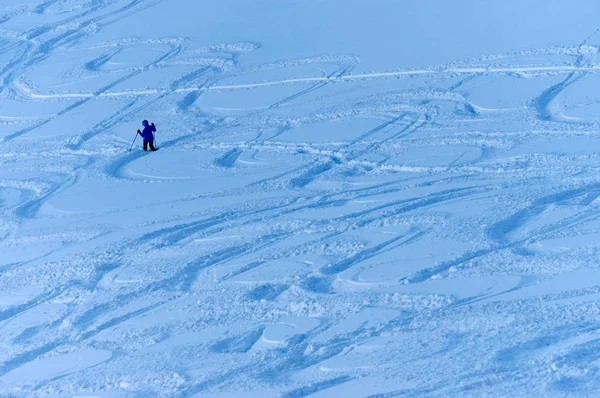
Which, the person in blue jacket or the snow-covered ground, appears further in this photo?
the person in blue jacket

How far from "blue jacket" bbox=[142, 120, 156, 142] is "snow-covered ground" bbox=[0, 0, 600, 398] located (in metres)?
0.20

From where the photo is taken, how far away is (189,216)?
834cm

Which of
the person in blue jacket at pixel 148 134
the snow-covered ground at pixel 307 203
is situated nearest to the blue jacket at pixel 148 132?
the person in blue jacket at pixel 148 134

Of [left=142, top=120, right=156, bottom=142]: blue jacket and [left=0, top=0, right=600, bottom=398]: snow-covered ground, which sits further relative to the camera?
[left=142, top=120, right=156, bottom=142]: blue jacket

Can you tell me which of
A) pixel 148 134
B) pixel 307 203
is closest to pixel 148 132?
pixel 148 134

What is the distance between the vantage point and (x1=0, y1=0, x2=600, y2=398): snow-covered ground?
5.88 m

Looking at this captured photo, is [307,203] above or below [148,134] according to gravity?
below

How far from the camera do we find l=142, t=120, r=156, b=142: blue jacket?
32.7ft

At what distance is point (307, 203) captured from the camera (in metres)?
8.38

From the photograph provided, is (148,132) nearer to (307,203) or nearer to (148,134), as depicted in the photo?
(148,134)

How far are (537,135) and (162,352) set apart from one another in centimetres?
518

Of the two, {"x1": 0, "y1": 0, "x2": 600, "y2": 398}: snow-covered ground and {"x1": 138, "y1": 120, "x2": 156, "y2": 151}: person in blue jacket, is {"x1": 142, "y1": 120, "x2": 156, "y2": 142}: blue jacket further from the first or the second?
{"x1": 0, "y1": 0, "x2": 600, "y2": 398}: snow-covered ground

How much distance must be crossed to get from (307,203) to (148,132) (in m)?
2.62

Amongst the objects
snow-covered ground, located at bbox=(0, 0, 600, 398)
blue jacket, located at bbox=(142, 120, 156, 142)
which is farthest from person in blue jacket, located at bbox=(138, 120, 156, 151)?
snow-covered ground, located at bbox=(0, 0, 600, 398)
